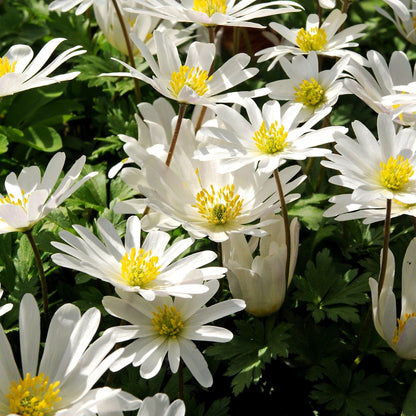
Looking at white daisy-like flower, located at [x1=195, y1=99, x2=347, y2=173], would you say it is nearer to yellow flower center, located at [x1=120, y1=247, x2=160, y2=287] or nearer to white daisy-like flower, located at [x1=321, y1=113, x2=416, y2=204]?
white daisy-like flower, located at [x1=321, y1=113, x2=416, y2=204]

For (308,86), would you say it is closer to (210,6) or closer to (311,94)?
(311,94)

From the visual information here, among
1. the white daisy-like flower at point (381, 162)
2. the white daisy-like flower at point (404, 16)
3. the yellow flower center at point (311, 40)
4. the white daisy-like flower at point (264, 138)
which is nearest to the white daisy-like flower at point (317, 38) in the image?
the yellow flower center at point (311, 40)

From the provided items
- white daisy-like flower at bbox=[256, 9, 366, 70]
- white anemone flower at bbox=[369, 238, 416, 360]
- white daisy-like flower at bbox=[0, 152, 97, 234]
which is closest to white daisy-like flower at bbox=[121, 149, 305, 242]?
white daisy-like flower at bbox=[0, 152, 97, 234]

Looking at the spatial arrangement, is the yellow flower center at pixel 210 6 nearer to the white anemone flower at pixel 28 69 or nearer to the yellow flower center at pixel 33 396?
the white anemone flower at pixel 28 69

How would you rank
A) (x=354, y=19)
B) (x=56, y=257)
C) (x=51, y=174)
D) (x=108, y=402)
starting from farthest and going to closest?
(x=354, y=19), (x=51, y=174), (x=56, y=257), (x=108, y=402)

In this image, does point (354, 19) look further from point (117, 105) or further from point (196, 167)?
point (196, 167)

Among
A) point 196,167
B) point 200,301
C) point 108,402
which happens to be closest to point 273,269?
point 200,301
